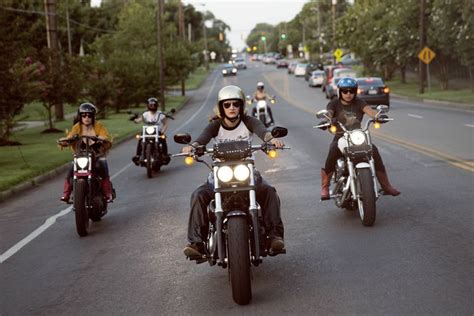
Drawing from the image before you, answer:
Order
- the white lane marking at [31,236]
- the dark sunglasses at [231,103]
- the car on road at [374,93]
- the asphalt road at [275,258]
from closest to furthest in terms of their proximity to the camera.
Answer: the asphalt road at [275,258]
the dark sunglasses at [231,103]
the white lane marking at [31,236]
the car on road at [374,93]

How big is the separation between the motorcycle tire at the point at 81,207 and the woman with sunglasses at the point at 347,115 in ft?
10.1

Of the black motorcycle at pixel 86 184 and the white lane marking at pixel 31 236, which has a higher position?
the black motorcycle at pixel 86 184

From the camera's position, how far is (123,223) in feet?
35.9

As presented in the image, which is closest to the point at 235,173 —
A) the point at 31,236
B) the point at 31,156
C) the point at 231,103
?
the point at 231,103

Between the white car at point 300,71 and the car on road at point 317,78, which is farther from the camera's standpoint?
the white car at point 300,71

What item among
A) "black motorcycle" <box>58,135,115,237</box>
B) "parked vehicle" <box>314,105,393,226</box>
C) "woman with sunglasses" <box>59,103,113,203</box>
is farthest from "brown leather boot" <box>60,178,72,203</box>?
"parked vehicle" <box>314,105,393,226</box>

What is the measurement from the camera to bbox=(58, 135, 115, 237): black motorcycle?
996cm

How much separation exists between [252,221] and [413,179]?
751 cm

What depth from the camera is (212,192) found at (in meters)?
7.09

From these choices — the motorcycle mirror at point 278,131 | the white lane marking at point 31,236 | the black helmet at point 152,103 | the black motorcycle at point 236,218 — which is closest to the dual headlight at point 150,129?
the black helmet at point 152,103

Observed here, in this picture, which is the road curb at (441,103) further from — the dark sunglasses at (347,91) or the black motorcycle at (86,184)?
the black motorcycle at (86,184)

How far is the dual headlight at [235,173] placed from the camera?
664cm

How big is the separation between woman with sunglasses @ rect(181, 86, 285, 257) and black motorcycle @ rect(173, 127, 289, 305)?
0.08 m

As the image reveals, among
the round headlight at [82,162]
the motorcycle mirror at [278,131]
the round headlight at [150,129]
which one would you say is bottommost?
the round headlight at [150,129]
